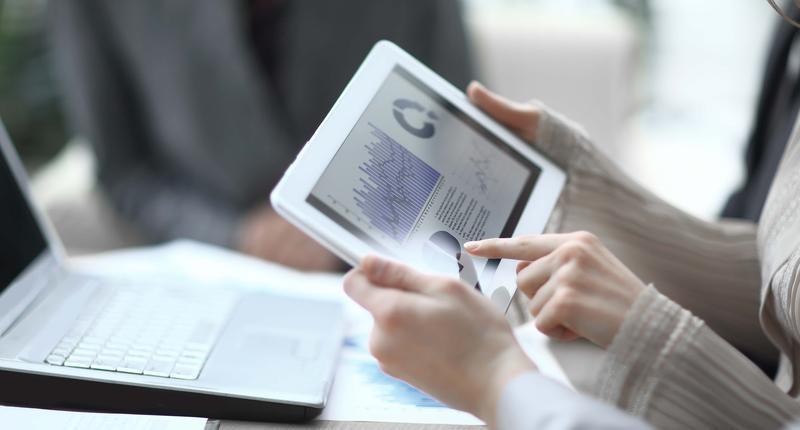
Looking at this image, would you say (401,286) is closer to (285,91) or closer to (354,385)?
(354,385)

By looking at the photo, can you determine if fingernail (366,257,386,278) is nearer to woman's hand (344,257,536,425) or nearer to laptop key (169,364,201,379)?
woman's hand (344,257,536,425)

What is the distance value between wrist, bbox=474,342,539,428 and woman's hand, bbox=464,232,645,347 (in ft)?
0.16

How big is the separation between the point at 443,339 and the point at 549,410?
7cm

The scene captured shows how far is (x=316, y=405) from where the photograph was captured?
493mm

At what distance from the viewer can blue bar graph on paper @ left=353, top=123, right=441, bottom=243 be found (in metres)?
0.48

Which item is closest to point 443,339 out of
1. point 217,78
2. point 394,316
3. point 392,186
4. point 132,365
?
point 394,316

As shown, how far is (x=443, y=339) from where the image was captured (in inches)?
15.8

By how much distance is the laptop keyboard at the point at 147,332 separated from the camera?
512 mm

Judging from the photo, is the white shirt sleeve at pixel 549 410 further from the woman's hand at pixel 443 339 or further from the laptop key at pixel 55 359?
the laptop key at pixel 55 359

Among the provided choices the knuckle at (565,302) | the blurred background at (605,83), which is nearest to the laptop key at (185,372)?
the knuckle at (565,302)

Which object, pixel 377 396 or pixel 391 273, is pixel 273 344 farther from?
pixel 391 273

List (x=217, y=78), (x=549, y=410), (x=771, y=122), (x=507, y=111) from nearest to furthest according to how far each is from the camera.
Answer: (x=549, y=410) < (x=507, y=111) < (x=771, y=122) < (x=217, y=78)

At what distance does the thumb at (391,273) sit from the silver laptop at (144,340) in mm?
126

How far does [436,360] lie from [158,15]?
0.94m
